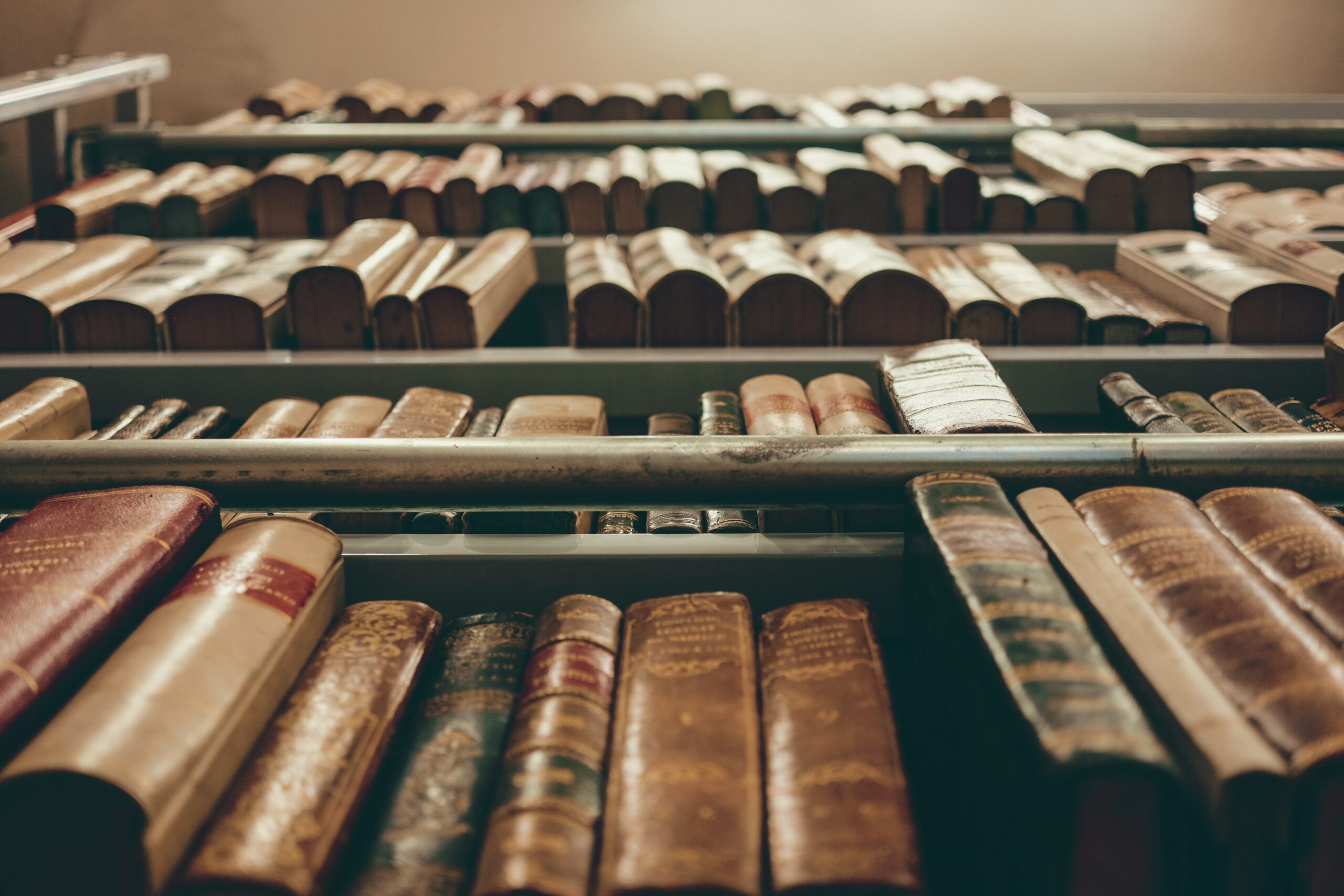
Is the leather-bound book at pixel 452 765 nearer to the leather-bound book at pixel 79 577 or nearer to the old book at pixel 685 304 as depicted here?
the leather-bound book at pixel 79 577

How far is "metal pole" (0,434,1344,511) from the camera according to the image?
3.63 feet

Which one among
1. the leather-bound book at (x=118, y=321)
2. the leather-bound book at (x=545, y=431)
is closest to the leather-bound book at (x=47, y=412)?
the leather-bound book at (x=118, y=321)

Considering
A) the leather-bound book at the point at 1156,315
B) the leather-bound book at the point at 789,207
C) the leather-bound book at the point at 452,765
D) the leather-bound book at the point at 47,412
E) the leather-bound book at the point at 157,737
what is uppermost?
the leather-bound book at the point at 789,207

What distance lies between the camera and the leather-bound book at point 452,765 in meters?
0.78

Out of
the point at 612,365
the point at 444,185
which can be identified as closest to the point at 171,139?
the point at 444,185

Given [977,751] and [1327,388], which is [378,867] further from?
[1327,388]

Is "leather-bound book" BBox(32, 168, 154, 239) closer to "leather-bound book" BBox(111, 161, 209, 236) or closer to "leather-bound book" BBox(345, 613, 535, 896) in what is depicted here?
"leather-bound book" BBox(111, 161, 209, 236)

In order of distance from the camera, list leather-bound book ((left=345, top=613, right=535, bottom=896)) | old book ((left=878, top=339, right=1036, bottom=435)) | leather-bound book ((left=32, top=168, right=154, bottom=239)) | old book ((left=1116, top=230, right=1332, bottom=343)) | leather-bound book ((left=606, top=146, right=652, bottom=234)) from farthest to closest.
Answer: leather-bound book ((left=606, top=146, right=652, bottom=234)) < leather-bound book ((left=32, top=168, right=154, bottom=239)) < old book ((left=1116, top=230, right=1332, bottom=343)) < old book ((left=878, top=339, right=1036, bottom=435)) < leather-bound book ((left=345, top=613, right=535, bottom=896))

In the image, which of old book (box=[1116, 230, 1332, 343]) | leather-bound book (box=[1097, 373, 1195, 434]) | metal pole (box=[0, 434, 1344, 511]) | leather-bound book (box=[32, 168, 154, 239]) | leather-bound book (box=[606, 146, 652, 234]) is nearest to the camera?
metal pole (box=[0, 434, 1344, 511])

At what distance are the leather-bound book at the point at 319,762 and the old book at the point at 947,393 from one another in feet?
2.25

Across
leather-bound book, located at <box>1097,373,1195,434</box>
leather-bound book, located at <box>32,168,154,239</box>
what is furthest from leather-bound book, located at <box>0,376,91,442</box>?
leather-bound book, located at <box>1097,373,1195,434</box>

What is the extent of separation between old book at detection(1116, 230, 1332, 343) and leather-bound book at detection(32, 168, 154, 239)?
2.60 meters

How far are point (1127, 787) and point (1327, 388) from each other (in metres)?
1.34

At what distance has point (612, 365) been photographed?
1.83m
